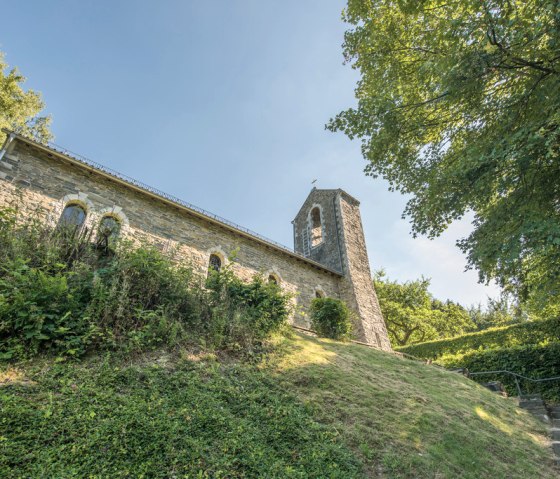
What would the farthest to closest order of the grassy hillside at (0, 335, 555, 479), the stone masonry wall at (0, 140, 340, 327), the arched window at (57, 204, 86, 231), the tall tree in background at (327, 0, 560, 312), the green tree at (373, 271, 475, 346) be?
the green tree at (373, 271, 475, 346) < the arched window at (57, 204, 86, 231) < the stone masonry wall at (0, 140, 340, 327) < the tall tree in background at (327, 0, 560, 312) < the grassy hillside at (0, 335, 555, 479)

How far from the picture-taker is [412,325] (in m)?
23.7

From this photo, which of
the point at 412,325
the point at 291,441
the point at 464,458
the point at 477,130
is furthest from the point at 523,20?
the point at 412,325

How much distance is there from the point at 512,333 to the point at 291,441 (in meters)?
15.0

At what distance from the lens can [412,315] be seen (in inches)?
933

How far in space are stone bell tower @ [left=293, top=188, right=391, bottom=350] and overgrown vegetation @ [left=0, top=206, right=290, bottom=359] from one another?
8.45 meters

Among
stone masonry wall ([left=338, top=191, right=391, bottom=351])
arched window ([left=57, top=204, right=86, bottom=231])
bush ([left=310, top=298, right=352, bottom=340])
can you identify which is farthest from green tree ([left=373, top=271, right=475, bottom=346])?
arched window ([left=57, top=204, right=86, bottom=231])

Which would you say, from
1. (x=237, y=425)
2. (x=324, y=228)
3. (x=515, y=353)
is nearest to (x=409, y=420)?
(x=237, y=425)

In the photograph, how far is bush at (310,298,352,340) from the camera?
37.3 ft

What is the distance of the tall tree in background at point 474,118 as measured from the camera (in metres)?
5.50

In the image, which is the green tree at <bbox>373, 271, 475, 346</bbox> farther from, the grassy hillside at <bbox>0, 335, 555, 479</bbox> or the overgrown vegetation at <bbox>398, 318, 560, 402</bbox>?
the grassy hillside at <bbox>0, 335, 555, 479</bbox>

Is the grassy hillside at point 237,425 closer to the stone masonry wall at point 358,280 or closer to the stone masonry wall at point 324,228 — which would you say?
the stone masonry wall at point 358,280

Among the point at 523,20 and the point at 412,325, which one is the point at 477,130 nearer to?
the point at 523,20

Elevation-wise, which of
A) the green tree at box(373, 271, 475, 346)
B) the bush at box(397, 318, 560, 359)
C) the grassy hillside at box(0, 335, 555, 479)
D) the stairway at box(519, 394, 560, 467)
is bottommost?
the grassy hillside at box(0, 335, 555, 479)

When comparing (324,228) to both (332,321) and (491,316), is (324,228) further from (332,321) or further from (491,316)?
(491,316)
